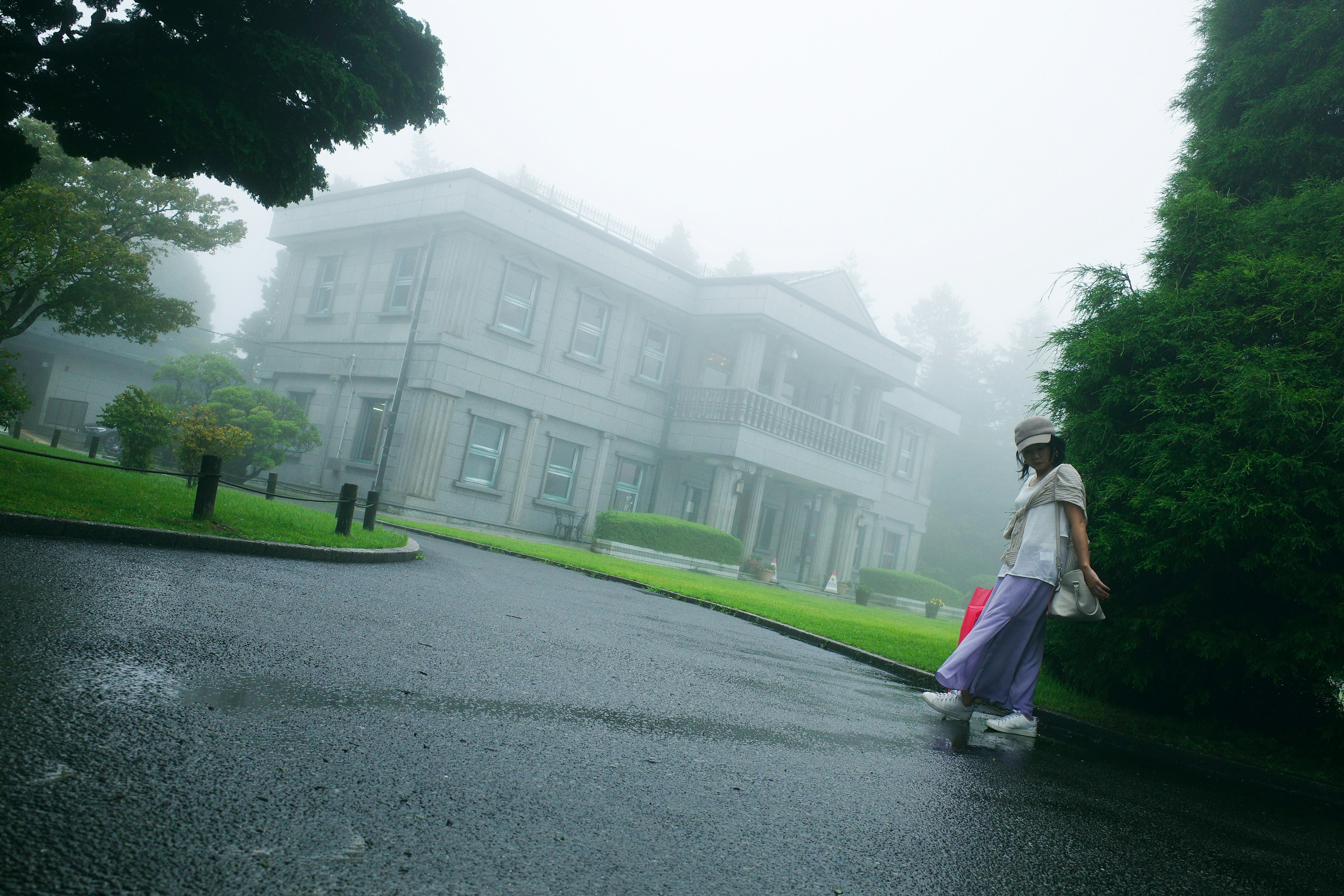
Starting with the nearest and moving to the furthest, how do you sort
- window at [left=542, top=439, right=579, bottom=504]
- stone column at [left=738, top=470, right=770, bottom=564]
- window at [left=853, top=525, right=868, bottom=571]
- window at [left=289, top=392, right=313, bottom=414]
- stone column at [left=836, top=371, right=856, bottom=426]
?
window at [left=542, top=439, right=579, bottom=504] → window at [left=289, top=392, right=313, bottom=414] → stone column at [left=738, top=470, right=770, bottom=564] → stone column at [left=836, top=371, right=856, bottom=426] → window at [left=853, top=525, right=868, bottom=571]

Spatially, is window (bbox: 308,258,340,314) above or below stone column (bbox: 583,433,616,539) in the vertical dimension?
above

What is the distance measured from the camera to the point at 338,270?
25.7m

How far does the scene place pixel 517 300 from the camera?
23.3 meters

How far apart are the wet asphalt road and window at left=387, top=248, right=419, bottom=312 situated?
17881 mm

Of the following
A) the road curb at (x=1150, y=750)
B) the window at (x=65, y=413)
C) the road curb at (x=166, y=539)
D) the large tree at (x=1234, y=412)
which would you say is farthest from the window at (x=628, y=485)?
the window at (x=65, y=413)

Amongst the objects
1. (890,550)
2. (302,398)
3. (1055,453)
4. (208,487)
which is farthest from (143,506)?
(890,550)

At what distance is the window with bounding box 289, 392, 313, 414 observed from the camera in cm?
2486

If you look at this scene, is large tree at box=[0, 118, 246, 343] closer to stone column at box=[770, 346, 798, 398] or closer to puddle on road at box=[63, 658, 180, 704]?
puddle on road at box=[63, 658, 180, 704]

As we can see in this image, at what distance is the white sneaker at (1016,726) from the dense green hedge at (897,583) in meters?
26.8

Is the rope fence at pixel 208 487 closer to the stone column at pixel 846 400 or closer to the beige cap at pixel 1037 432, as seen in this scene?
the beige cap at pixel 1037 432

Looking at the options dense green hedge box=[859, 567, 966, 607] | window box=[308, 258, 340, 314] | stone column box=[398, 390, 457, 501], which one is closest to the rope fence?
stone column box=[398, 390, 457, 501]

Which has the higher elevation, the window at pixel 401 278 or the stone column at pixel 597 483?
the window at pixel 401 278

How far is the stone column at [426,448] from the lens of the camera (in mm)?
21109

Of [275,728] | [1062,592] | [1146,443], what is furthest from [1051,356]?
[275,728]
